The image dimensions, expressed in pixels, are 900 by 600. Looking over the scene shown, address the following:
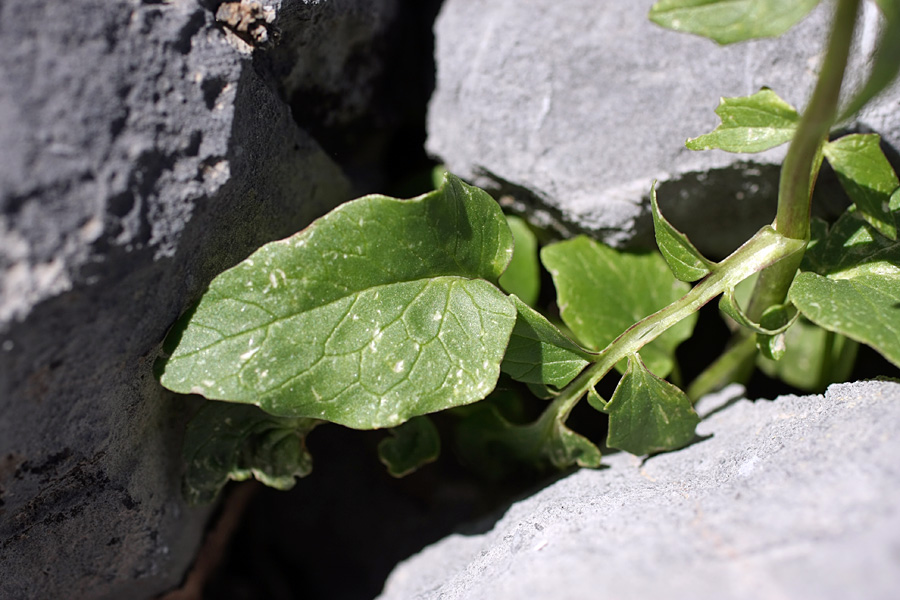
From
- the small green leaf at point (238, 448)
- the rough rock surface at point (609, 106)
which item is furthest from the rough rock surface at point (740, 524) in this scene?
the rough rock surface at point (609, 106)

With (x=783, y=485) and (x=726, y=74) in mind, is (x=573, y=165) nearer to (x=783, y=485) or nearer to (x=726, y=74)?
(x=726, y=74)

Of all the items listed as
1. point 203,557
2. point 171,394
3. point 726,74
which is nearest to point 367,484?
point 203,557

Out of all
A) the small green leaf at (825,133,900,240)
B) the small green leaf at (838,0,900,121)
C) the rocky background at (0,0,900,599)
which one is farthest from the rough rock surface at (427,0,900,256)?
the small green leaf at (838,0,900,121)

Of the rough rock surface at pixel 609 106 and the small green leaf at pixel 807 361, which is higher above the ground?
the rough rock surface at pixel 609 106

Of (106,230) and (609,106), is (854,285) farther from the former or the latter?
(106,230)

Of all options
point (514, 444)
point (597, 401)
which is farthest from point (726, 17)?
point (514, 444)

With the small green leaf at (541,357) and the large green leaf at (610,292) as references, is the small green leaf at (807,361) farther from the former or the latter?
the small green leaf at (541,357)

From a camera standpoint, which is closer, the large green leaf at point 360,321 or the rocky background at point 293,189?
the rocky background at point 293,189
